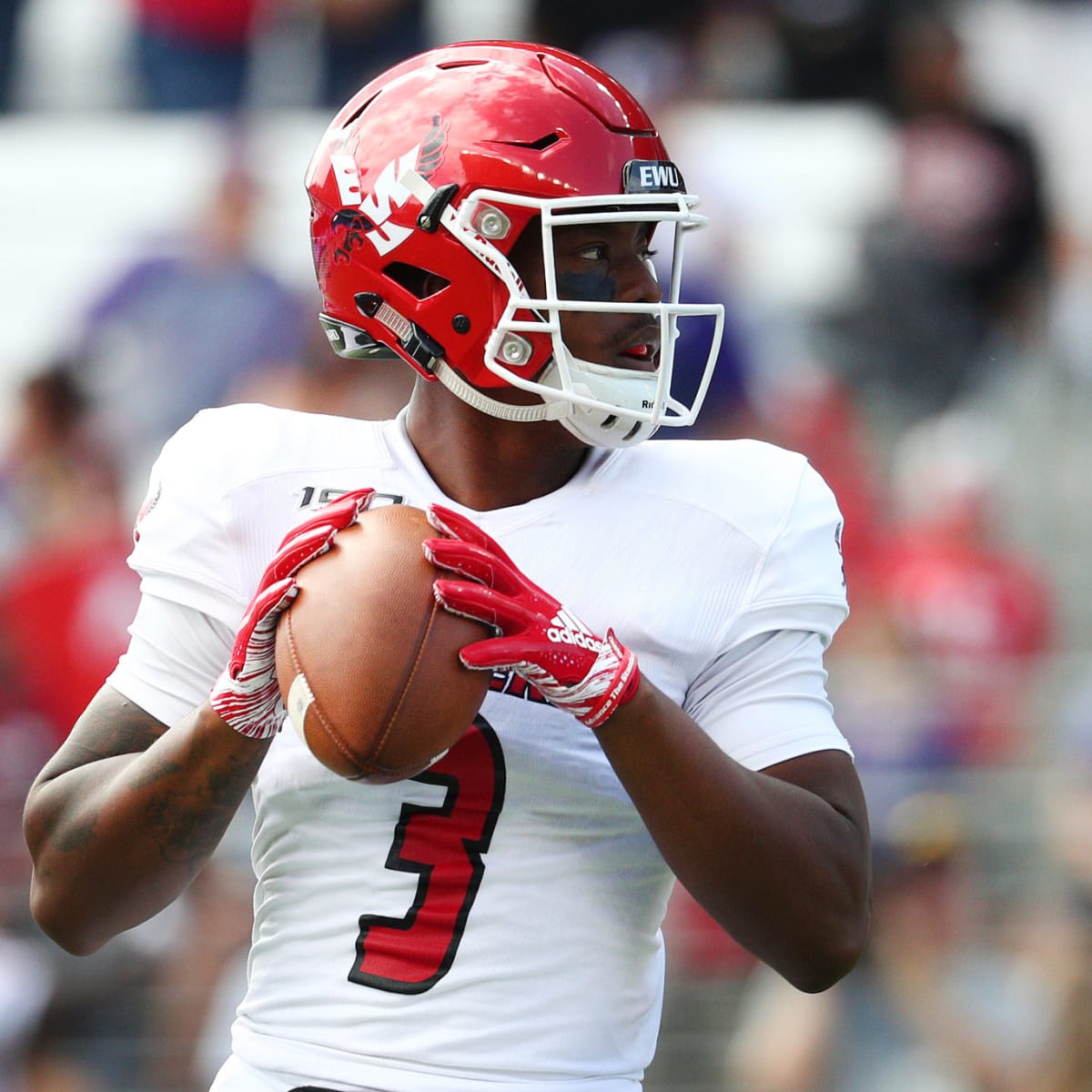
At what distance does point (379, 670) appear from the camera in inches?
70.3

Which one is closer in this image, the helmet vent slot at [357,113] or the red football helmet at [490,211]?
the red football helmet at [490,211]

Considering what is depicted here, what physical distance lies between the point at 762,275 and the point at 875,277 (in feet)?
1.95

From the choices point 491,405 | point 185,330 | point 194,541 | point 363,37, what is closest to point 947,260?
point 363,37

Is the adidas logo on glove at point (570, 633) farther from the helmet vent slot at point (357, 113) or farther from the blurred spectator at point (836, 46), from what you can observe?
the blurred spectator at point (836, 46)

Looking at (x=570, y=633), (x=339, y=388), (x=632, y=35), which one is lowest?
(x=339, y=388)

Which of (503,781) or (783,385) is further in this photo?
(783,385)

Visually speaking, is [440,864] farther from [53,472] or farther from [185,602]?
[53,472]

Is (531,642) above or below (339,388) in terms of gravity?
above

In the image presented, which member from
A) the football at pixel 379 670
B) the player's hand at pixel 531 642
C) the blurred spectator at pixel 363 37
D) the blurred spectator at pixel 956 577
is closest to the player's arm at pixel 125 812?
the football at pixel 379 670

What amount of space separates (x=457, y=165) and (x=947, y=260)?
4.47 metres

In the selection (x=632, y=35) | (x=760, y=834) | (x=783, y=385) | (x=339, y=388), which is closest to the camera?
(x=760, y=834)

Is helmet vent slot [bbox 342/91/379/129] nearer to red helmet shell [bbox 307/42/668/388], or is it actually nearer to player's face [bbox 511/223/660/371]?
red helmet shell [bbox 307/42/668/388]

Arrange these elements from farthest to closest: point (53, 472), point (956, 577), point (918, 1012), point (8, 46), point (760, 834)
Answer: point (8, 46), point (956, 577), point (53, 472), point (918, 1012), point (760, 834)

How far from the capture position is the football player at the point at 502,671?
1.91 m
